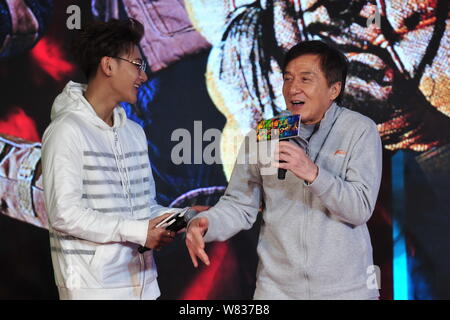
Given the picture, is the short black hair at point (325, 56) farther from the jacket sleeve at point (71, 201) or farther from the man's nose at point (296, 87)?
the jacket sleeve at point (71, 201)

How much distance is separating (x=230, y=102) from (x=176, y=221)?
159 centimetres

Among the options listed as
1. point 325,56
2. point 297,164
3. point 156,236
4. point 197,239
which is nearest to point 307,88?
point 325,56

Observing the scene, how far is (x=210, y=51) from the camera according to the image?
12.8 feet

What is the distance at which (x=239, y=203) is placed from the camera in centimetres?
241

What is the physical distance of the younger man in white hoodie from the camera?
2.33 m

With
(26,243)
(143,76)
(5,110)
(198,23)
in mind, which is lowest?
(26,243)

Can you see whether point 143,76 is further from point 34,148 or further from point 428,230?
point 428,230

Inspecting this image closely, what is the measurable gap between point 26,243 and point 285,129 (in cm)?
231

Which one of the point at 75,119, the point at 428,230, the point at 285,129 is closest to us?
the point at 285,129

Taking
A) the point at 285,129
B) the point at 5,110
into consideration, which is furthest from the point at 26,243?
the point at 285,129

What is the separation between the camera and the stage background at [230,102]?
12.3 ft

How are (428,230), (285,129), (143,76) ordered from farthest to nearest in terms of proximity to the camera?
(428,230)
(143,76)
(285,129)

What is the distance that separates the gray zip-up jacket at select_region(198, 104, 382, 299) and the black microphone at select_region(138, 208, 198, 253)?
12 cm
